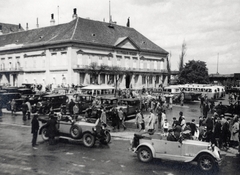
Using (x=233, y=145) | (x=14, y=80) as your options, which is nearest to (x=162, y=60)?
(x=14, y=80)

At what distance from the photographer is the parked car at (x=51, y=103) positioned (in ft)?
83.9

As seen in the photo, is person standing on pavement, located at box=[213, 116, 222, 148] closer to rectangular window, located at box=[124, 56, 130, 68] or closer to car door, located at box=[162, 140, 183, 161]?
car door, located at box=[162, 140, 183, 161]

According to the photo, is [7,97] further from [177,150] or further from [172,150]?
[177,150]

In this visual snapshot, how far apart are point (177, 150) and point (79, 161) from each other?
417 centimetres

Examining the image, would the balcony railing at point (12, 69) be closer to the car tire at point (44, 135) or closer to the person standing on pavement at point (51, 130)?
the car tire at point (44, 135)

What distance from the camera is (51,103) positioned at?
2619 cm

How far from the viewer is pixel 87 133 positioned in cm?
1431

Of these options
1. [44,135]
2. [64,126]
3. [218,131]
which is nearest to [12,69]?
[44,135]

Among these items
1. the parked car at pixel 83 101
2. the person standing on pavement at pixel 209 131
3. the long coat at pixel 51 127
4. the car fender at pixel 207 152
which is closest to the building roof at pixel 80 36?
the parked car at pixel 83 101

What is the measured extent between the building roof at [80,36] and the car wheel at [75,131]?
36.0 metres

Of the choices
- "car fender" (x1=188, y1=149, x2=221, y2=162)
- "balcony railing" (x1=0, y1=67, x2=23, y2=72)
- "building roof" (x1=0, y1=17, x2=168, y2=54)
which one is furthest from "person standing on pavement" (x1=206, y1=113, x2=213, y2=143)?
"balcony railing" (x1=0, y1=67, x2=23, y2=72)

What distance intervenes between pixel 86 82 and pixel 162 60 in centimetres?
2571

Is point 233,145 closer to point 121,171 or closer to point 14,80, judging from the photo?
point 121,171

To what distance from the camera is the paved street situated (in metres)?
10.6
